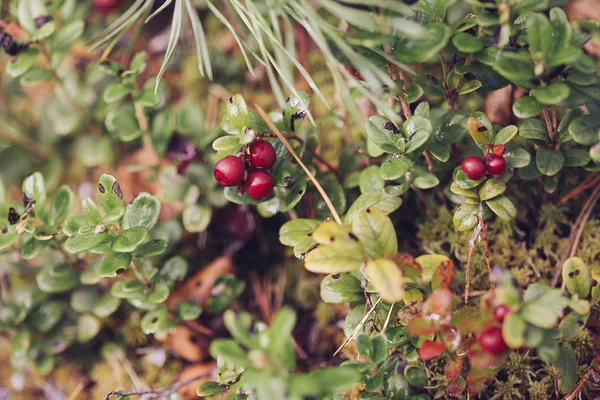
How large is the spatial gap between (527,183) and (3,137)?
2855 millimetres

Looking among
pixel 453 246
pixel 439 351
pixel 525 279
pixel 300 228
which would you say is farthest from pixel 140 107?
pixel 525 279

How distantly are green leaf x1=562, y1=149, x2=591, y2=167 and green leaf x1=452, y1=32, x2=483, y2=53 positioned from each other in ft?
1.84

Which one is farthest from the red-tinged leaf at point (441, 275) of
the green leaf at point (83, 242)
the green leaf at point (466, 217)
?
the green leaf at point (83, 242)

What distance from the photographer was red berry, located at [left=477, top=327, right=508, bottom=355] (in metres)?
1.31

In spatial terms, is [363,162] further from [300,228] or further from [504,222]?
[504,222]

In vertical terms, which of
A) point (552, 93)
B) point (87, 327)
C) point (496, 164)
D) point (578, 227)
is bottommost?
point (578, 227)

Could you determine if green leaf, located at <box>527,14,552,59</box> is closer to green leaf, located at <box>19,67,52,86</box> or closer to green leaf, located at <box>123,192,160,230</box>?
green leaf, located at <box>123,192,160,230</box>

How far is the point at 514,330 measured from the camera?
4.03 ft

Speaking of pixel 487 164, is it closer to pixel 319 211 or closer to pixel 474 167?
pixel 474 167

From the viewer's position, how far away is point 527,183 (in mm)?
2160

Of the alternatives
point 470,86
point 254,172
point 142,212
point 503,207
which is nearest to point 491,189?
point 503,207

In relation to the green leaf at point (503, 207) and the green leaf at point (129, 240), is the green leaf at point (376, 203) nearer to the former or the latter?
the green leaf at point (503, 207)

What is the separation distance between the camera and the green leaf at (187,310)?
210 cm

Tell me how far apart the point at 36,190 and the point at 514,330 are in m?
1.85
